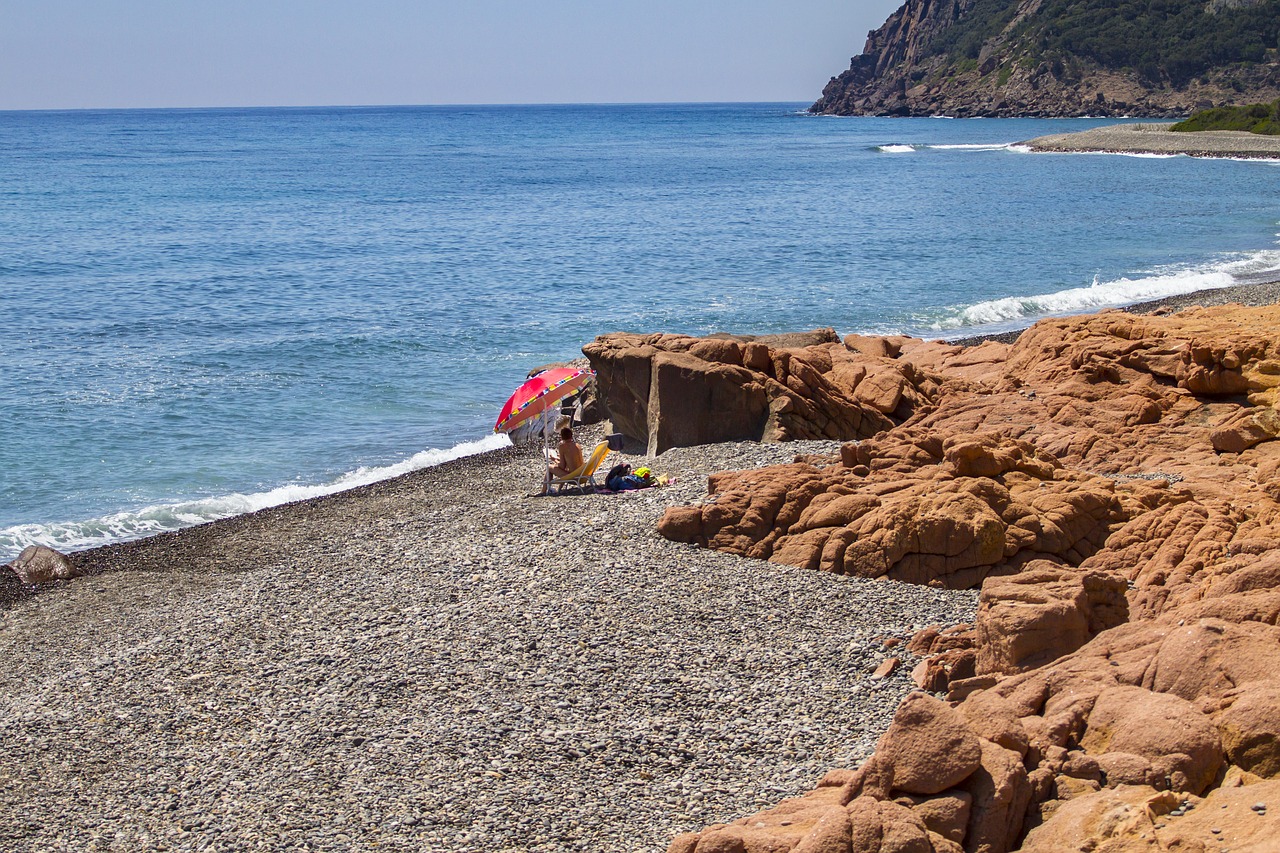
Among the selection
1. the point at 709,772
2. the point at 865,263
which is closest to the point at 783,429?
the point at 709,772

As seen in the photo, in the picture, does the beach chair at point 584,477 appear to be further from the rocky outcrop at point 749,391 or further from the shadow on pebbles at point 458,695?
the shadow on pebbles at point 458,695

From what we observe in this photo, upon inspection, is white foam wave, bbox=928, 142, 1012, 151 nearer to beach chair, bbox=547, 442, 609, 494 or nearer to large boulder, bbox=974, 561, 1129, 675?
beach chair, bbox=547, 442, 609, 494

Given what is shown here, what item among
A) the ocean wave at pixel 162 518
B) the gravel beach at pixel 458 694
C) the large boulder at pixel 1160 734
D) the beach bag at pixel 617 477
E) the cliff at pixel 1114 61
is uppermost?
the cliff at pixel 1114 61

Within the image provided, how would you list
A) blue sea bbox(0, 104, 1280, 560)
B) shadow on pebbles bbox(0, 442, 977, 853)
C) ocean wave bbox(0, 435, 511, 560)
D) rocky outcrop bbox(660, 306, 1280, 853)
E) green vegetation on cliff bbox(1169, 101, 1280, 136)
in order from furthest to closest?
green vegetation on cliff bbox(1169, 101, 1280, 136), blue sea bbox(0, 104, 1280, 560), ocean wave bbox(0, 435, 511, 560), shadow on pebbles bbox(0, 442, 977, 853), rocky outcrop bbox(660, 306, 1280, 853)

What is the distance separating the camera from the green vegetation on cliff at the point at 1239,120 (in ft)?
311

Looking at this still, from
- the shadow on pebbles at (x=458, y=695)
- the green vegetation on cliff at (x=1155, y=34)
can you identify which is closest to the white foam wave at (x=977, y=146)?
the green vegetation on cliff at (x=1155, y=34)

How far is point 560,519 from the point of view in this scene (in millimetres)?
15148

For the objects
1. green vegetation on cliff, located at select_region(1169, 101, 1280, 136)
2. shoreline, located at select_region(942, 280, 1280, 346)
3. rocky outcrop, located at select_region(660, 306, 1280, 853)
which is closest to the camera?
rocky outcrop, located at select_region(660, 306, 1280, 853)

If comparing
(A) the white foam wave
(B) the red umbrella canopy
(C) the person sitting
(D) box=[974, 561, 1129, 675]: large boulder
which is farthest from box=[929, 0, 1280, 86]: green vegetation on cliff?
(D) box=[974, 561, 1129, 675]: large boulder

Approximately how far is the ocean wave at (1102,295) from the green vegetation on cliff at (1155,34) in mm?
117282

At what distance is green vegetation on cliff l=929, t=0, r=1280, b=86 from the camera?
139m

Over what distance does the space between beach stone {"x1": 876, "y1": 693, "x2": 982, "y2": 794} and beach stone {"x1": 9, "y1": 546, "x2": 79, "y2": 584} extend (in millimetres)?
14054

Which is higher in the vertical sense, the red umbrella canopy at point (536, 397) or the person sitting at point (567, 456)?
the red umbrella canopy at point (536, 397)

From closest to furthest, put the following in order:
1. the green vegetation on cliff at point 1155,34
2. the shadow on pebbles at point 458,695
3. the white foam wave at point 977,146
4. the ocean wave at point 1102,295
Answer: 1. the shadow on pebbles at point 458,695
2. the ocean wave at point 1102,295
3. the white foam wave at point 977,146
4. the green vegetation on cliff at point 1155,34
